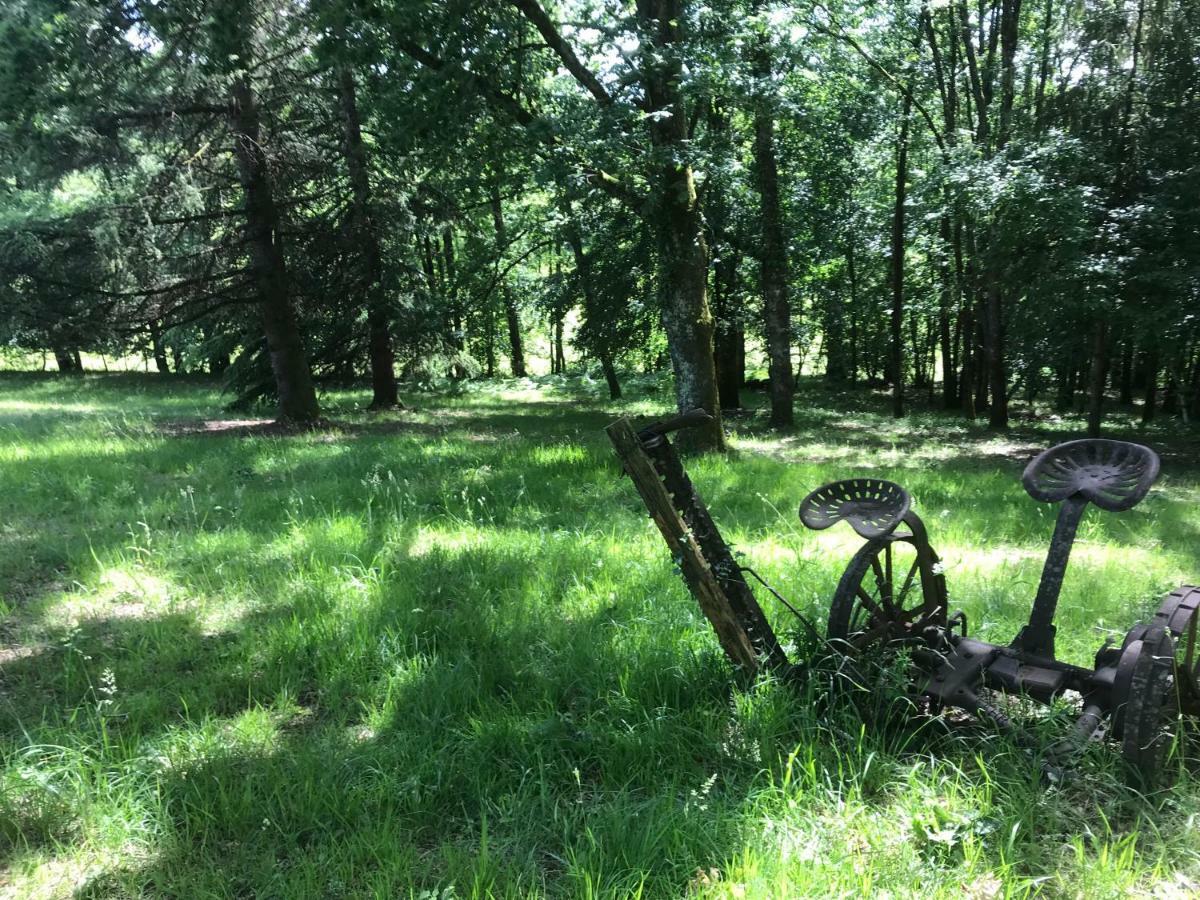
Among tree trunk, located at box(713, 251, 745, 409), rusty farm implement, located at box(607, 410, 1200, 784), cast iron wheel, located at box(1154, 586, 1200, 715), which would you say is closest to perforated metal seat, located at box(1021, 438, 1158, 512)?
rusty farm implement, located at box(607, 410, 1200, 784)

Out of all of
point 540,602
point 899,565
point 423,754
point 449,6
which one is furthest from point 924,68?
point 423,754

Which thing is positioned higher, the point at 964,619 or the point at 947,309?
the point at 947,309

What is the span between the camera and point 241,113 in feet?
37.6

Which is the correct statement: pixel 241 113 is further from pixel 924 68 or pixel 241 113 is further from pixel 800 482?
pixel 924 68

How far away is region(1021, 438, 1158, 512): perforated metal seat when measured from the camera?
9.27ft

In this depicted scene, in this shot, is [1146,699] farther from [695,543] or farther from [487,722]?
[487,722]

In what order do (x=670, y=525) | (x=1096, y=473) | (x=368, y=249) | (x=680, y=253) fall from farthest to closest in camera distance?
(x=368, y=249) < (x=680, y=253) < (x=1096, y=473) < (x=670, y=525)

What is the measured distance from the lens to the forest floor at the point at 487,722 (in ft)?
7.52

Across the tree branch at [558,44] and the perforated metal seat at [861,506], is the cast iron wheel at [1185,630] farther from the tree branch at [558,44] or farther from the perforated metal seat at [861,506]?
the tree branch at [558,44]

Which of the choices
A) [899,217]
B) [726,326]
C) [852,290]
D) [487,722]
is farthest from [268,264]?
[852,290]

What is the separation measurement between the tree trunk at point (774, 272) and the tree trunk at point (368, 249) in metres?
7.53

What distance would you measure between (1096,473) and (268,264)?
12375mm

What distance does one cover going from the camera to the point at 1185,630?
2586 mm

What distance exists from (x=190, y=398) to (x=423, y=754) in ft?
65.5
